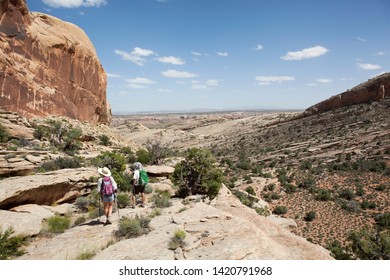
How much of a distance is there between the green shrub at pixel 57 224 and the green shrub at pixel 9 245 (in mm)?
1256

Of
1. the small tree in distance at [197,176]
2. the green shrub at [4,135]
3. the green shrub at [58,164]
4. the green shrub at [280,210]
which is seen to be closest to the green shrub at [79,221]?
the small tree in distance at [197,176]

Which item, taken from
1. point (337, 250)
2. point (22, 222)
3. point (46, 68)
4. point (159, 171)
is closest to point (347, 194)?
point (337, 250)

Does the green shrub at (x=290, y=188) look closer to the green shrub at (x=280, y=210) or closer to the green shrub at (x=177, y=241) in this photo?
the green shrub at (x=280, y=210)

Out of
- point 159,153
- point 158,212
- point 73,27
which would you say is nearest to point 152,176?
point 159,153

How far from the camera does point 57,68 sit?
32062 millimetres

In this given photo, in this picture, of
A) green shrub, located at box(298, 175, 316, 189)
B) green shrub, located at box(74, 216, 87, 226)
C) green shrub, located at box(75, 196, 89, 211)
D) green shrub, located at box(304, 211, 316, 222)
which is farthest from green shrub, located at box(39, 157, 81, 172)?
green shrub, located at box(298, 175, 316, 189)

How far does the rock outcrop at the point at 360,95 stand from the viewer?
51.9m

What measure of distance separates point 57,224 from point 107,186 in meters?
2.42

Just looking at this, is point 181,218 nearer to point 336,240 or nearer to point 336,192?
point 336,240

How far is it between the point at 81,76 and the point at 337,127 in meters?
41.1

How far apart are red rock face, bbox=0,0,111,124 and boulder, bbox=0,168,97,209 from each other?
1822cm

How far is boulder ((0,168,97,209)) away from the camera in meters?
9.74

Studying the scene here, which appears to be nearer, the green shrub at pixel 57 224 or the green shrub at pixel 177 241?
the green shrub at pixel 177 241

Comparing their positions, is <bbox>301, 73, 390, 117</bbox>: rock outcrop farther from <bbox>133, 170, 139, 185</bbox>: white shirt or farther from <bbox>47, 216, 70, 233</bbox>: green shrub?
<bbox>47, 216, 70, 233</bbox>: green shrub
